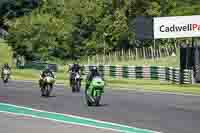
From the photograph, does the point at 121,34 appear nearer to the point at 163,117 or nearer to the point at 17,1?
the point at 17,1

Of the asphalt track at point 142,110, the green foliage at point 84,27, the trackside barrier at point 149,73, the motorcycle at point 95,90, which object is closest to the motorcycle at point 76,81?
the asphalt track at point 142,110

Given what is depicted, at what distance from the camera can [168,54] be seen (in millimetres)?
70312

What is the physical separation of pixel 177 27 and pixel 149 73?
4561 millimetres

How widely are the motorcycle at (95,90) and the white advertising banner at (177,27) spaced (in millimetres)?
23134

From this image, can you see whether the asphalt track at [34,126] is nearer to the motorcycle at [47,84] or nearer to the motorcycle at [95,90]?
the motorcycle at [95,90]

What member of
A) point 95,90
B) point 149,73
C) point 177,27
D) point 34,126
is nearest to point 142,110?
point 95,90

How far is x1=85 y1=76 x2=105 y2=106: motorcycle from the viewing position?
24.1m

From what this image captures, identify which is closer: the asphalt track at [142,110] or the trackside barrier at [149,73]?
the asphalt track at [142,110]

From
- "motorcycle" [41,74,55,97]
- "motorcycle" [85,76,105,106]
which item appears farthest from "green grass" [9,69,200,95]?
"motorcycle" [85,76,105,106]

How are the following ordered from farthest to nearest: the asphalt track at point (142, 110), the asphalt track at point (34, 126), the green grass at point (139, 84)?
1. the green grass at point (139, 84)
2. the asphalt track at point (142, 110)
3. the asphalt track at point (34, 126)

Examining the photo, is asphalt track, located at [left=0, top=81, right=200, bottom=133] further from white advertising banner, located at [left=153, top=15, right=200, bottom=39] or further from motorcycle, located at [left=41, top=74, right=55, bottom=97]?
white advertising banner, located at [left=153, top=15, right=200, bottom=39]

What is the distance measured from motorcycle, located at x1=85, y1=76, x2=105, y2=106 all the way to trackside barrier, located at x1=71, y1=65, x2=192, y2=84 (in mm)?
18443

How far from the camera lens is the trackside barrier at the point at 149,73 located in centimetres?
4322

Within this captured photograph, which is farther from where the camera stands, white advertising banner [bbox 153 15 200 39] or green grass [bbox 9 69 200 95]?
white advertising banner [bbox 153 15 200 39]
